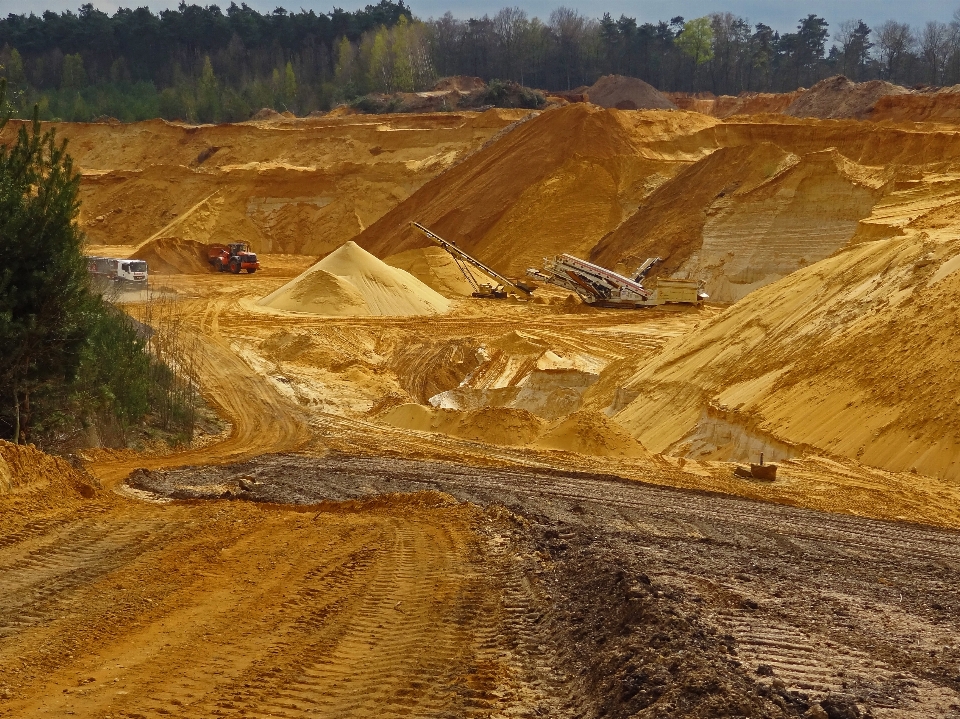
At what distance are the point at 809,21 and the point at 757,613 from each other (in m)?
124

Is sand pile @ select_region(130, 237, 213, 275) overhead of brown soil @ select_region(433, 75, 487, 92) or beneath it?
beneath

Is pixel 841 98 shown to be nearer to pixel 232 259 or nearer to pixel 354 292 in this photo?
pixel 232 259

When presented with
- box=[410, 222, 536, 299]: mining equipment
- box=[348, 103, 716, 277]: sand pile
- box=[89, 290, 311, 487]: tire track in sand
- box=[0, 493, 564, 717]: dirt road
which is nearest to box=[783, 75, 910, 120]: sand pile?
box=[348, 103, 716, 277]: sand pile

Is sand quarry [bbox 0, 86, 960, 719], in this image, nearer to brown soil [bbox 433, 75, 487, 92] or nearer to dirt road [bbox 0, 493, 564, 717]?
dirt road [bbox 0, 493, 564, 717]

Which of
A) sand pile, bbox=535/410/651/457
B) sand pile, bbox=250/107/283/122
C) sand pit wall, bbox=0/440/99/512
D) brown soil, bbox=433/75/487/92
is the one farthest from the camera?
brown soil, bbox=433/75/487/92

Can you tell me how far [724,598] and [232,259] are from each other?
43567mm

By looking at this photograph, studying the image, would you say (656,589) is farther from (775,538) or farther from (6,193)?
(6,193)

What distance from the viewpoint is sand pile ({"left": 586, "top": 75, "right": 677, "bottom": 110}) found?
7919 centimetres

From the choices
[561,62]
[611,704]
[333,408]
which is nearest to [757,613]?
[611,704]

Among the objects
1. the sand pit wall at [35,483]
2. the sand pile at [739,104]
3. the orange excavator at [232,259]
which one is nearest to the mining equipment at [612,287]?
the orange excavator at [232,259]

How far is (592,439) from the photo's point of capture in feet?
60.9

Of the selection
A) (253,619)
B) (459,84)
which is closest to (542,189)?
(253,619)

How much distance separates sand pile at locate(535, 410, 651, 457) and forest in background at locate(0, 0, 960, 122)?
78.6 metres

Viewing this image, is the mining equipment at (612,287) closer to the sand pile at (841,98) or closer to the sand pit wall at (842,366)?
the sand pit wall at (842,366)
